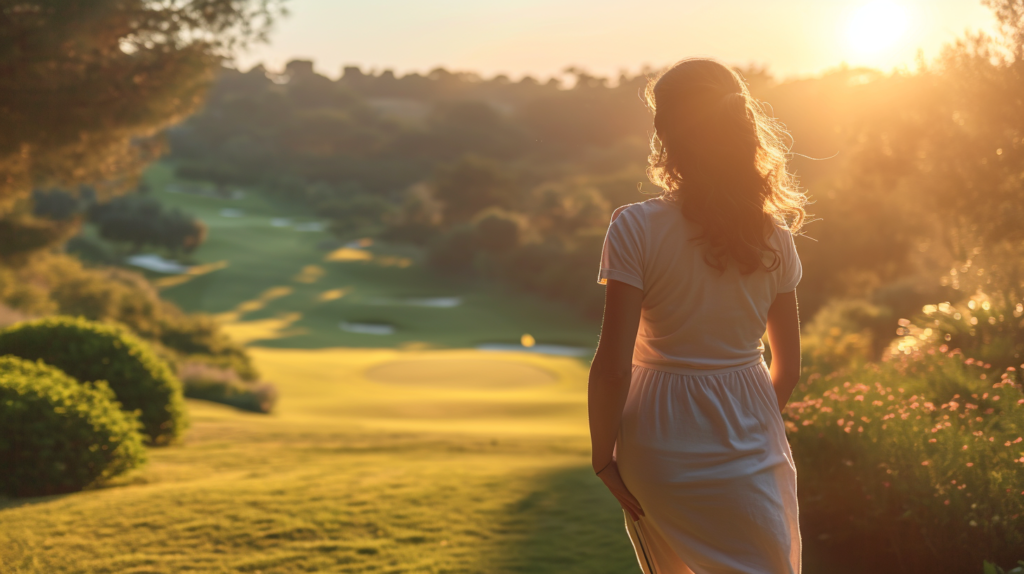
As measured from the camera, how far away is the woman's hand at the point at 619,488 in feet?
7.11

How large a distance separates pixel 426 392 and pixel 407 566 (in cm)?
1262

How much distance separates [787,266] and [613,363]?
24.5 inches

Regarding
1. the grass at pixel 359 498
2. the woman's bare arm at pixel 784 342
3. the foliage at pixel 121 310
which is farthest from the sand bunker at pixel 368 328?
the woman's bare arm at pixel 784 342

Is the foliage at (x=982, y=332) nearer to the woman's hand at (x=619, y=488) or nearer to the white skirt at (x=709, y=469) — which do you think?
the white skirt at (x=709, y=469)

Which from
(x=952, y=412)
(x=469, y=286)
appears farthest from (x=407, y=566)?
(x=469, y=286)

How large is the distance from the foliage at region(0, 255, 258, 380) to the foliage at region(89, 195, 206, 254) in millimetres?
21009

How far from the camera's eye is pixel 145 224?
4312cm

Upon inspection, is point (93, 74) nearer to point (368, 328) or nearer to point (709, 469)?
point (709, 469)

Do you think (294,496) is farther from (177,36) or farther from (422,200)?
(422,200)

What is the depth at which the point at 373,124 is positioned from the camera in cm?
6688

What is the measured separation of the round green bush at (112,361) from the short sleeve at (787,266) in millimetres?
6454

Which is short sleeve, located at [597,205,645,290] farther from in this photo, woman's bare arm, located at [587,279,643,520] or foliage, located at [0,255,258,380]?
foliage, located at [0,255,258,380]

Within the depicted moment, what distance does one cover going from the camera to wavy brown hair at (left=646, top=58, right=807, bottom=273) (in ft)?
6.72

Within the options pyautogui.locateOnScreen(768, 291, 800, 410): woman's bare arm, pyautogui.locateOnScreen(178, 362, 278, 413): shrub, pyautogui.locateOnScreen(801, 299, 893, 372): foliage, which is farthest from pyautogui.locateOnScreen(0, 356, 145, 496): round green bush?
pyautogui.locateOnScreen(178, 362, 278, 413): shrub
